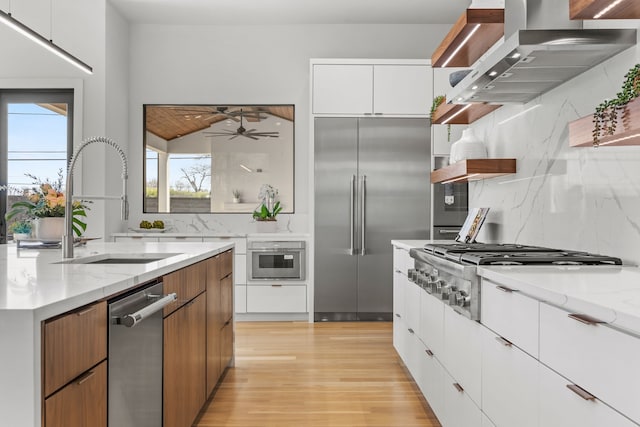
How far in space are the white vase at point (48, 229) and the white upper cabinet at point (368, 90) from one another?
288 centimetres

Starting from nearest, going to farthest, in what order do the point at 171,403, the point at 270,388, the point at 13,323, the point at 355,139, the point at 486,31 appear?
the point at 13,323, the point at 171,403, the point at 486,31, the point at 270,388, the point at 355,139

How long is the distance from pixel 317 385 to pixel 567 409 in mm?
2141

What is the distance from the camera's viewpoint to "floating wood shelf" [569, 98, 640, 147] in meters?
1.51

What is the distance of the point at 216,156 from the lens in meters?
5.64

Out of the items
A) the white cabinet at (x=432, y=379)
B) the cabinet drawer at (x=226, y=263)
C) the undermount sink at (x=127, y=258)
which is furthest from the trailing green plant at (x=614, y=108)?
the cabinet drawer at (x=226, y=263)

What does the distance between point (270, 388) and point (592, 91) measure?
2.39 meters

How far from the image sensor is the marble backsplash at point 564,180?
6.36 feet

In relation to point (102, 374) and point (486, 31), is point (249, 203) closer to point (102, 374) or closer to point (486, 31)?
point (486, 31)

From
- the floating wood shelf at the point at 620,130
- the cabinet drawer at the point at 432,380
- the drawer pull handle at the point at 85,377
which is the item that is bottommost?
the cabinet drawer at the point at 432,380

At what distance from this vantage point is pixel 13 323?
101 centimetres

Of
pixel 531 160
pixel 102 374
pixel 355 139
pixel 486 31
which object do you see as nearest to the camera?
pixel 102 374

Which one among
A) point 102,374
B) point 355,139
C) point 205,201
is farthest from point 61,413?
point 205,201

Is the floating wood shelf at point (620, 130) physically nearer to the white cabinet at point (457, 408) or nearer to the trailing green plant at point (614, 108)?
the trailing green plant at point (614, 108)

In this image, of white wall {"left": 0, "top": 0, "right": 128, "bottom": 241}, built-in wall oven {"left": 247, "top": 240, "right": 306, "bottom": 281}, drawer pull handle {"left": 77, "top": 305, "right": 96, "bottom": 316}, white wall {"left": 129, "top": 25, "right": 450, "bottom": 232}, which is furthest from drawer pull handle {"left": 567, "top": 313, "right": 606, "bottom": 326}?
white wall {"left": 0, "top": 0, "right": 128, "bottom": 241}
